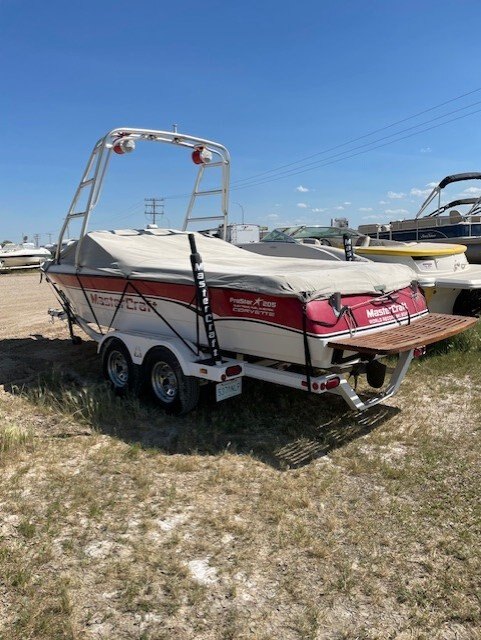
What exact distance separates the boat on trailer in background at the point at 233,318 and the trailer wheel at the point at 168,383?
10mm

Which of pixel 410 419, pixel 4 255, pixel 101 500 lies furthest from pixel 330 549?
pixel 4 255

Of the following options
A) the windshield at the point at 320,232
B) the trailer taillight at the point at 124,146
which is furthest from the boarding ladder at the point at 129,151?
the windshield at the point at 320,232

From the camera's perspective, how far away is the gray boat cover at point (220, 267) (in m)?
4.45

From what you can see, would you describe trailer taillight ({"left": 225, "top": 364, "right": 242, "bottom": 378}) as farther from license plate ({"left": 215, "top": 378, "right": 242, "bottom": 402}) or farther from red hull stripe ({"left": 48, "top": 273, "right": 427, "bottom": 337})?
red hull stripe ({"left": 48, "top": 273, "right": 427, "bottom": 337})

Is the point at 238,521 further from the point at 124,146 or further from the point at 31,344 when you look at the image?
the point at 31,344

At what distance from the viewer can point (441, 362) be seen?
23.2 ft

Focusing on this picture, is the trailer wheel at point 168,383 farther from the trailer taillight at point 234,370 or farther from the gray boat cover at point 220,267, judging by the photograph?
the gray boat cover at point 220,267

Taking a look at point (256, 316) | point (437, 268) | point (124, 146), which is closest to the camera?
point (256, 316)

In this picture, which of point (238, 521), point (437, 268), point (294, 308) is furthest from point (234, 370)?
point (437, 268)

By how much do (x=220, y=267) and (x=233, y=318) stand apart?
836mm

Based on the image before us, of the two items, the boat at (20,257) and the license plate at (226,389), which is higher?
the boat at (20,257)

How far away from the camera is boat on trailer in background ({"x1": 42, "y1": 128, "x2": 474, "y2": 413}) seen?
14.3 feet

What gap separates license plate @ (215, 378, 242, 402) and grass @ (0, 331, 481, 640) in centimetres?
32

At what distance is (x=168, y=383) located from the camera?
5305 mm
